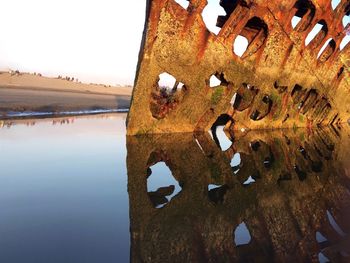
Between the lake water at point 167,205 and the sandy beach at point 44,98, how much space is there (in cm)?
784

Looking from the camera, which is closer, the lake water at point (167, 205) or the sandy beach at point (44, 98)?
the lake water at point (167, 205)

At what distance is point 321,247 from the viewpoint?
8.18 ft

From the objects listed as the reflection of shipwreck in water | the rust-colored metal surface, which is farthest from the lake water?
the rust-colored metal surface

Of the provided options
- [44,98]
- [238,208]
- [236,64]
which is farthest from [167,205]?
[44,98]

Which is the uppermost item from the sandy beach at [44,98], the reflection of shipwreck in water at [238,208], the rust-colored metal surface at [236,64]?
the sandy beach at [44,98]

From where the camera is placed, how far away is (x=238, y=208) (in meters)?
3.34

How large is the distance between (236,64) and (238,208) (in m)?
5.76

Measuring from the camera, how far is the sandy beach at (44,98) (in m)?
15.0

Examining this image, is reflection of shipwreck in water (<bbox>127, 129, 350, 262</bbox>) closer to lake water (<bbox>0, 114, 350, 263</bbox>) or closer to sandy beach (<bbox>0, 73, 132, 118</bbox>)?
lake water (<bbox>0, 114, 350, 263</bbox>)

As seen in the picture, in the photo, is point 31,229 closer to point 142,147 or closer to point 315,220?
point 315,220

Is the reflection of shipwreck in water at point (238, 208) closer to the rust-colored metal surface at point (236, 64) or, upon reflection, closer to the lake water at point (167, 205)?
the lake water at point (167, 205)

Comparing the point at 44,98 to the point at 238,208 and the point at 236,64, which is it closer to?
the point at 236,64

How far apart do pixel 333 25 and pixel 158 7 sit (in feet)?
19.3

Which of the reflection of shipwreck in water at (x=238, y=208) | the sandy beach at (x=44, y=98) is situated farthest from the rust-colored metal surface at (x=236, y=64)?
the sandy beach at (x=44, y=98)
